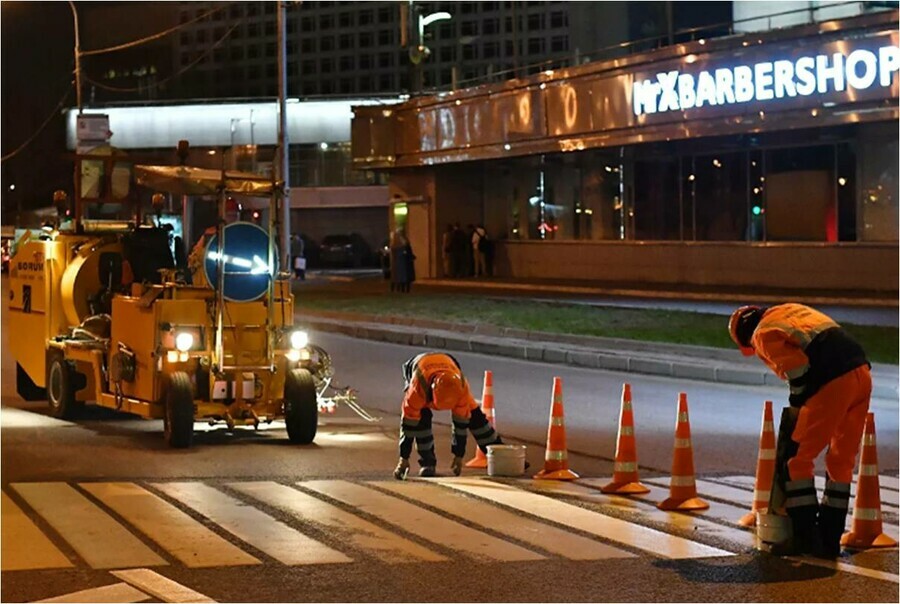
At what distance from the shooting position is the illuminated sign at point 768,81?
26.7m

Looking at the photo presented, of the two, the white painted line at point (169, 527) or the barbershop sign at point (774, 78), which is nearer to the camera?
the white painted line at point (169, 527)

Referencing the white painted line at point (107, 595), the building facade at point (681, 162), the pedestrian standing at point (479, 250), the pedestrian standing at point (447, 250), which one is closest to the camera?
the white painted line at point (107, 595)

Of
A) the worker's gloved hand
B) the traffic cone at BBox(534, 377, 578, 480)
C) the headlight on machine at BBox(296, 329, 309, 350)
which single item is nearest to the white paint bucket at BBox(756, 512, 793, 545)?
the traffic cone at BBox(534, 377, 578, 480)

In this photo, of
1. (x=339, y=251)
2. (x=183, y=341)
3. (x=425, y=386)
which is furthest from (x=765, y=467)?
(x=339, y=251)

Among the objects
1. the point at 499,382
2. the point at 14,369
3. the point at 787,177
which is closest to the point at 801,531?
the point at 499,382

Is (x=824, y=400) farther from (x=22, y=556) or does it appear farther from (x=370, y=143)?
(x=370, y=143)

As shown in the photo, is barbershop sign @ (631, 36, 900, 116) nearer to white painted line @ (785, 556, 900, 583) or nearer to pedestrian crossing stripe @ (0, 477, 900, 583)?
pedestrian crossing stripe @ (0, 477, 900, 583)

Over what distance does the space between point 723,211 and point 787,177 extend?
2.17 metres

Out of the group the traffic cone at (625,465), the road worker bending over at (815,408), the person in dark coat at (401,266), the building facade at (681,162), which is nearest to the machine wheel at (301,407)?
the traffic cone at (625,465)

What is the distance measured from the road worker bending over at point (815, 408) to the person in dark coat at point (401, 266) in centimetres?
2708

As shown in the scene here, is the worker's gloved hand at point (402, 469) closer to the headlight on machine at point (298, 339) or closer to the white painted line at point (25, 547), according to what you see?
the headlight on machine at point (298, 339)

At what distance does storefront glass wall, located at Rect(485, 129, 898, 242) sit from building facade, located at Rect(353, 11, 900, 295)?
0.04 metres

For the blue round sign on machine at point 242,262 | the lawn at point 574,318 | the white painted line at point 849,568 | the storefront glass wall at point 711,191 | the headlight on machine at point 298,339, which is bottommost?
the white painted line at point 849,568

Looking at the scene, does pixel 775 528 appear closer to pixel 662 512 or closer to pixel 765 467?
pixel 765 467
